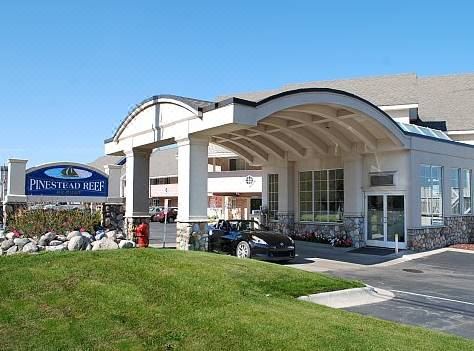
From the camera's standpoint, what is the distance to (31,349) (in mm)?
5602

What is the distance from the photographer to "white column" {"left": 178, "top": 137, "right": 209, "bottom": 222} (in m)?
14.8

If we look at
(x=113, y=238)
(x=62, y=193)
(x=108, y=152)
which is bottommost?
(x=113, y=238)

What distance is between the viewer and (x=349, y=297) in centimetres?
991

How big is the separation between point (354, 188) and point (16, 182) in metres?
13.4

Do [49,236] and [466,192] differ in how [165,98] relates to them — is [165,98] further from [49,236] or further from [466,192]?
[466,192]

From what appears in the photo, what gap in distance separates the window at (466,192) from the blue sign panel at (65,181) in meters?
16.0

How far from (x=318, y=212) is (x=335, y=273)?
872cm

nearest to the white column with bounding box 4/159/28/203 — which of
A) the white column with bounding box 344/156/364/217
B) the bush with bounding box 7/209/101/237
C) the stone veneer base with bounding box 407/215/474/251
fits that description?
the bush with bounding box 7/209/101/237

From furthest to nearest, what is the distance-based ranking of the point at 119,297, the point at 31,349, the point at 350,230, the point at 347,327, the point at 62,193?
the point at 350,230, the point at 62,193, the point at 119,297, the point at 347,327, the point at 31,349

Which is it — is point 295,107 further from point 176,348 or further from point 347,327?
point 176,348

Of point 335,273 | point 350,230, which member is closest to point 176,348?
point 335,273

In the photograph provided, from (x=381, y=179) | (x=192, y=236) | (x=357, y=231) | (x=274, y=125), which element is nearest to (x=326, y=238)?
(x=357, y=231)

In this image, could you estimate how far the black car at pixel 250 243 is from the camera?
15492 millimetres

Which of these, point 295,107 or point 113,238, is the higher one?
point 295,107
